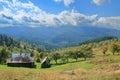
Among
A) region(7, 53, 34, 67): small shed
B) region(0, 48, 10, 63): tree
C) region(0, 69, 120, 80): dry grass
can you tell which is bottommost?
region(0, 69, 120, 80): dry grass

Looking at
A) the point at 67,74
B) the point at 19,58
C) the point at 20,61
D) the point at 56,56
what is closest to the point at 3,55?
the point at 19,58

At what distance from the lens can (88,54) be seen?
493 ft

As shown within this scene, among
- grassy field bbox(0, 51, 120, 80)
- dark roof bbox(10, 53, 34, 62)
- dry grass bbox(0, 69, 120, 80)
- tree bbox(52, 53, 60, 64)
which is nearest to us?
dry grass bbox(0, 69, 120, 80)

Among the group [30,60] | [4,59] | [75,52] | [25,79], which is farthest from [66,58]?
[25,79]

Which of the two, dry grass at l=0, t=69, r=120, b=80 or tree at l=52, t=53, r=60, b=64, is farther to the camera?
tree at l=52, t=53, r=60, b=64

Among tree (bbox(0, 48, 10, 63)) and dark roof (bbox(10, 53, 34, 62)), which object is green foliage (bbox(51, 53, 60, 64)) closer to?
dark roof (bbox(10, 53, 34, 62))

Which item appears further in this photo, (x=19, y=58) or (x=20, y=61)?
(x=19, y=58)

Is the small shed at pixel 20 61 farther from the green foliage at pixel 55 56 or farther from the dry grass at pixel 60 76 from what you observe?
the dry grass at pixel 60 76

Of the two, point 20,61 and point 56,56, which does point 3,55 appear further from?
point 56,56

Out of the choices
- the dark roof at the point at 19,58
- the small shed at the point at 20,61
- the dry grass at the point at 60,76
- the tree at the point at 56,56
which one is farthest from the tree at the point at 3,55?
the dry grass at the point at 60,76

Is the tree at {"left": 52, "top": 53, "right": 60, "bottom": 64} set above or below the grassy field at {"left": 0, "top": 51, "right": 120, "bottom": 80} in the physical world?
above

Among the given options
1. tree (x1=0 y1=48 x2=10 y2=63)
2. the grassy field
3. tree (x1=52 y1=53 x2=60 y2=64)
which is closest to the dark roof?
tree (x1=0 y1=48 x2=10 y2=63)

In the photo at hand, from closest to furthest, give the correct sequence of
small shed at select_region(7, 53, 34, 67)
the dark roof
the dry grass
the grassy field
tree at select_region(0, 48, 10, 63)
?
1. the dry grass
2. the grassy field
3. small shed at select_region(7, 53, 34, 67)
4. the dark roof
5. tree at select_region(0, 48, 10, 63)


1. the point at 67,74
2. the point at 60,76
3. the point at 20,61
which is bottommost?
the point at 67,74
